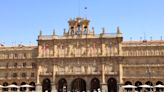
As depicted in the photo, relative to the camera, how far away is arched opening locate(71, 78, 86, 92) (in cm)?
9281

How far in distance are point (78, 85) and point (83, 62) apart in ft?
23.0

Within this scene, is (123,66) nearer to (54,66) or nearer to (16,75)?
(54,66)

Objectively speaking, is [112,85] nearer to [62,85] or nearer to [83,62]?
[83,62]

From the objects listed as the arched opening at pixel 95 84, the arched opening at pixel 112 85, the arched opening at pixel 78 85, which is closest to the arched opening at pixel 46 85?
the arched opening at pixel 78 85

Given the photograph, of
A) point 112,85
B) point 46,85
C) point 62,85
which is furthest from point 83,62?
point 46,85

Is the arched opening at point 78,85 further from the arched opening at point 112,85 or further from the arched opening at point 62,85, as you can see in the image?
the arched opening at point 112,85

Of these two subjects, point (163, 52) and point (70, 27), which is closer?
point (163, 52)

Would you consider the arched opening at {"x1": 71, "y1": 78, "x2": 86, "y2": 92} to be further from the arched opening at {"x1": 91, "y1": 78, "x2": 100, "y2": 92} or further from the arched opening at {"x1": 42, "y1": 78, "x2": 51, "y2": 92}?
the arched opening at {"x1": 42, "y1": 78, "x2": 51, "y2": 92}

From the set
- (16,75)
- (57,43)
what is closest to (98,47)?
(57,43)

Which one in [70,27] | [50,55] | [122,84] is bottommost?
[122,84]

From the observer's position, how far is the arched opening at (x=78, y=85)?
92.8m

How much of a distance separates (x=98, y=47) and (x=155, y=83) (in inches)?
681

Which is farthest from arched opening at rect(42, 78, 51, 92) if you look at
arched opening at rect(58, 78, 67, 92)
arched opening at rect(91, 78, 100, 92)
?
arched opening at rect(91, 78, 100, 92)

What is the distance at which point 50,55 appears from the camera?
93.3 metres
